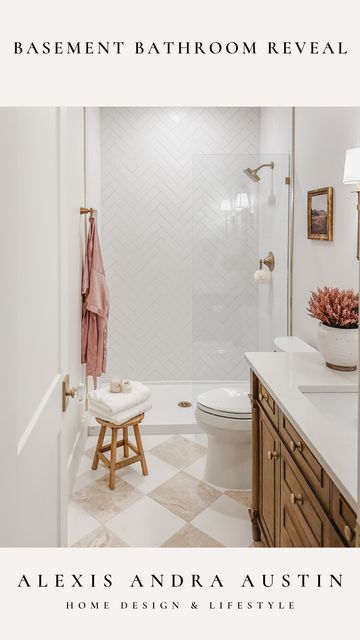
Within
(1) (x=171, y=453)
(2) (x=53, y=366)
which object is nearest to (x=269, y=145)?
(1) (x=171, y=453)

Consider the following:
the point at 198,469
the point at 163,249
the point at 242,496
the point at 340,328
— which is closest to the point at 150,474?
the point at 198,469

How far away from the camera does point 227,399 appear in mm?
2393

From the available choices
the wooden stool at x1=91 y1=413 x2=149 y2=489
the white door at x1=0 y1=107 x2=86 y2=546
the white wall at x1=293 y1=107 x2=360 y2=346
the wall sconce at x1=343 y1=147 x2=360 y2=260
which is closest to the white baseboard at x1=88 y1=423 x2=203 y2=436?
the wooden stool at x1=91 y1=413 x2=149 y2=489

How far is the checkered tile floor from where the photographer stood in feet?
6.33

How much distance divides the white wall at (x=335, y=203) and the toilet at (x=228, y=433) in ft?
1.15

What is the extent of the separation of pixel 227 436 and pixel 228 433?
25mm

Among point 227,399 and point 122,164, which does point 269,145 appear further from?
point 227,399

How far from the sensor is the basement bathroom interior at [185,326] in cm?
107

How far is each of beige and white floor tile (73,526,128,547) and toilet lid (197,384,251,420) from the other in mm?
733

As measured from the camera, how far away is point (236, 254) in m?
2.87

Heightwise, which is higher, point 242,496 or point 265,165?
point 265,165

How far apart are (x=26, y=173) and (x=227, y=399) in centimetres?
172

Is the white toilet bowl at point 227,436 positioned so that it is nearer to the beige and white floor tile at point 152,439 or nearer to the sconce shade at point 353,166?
the beige and white floor tile at point 152,439
